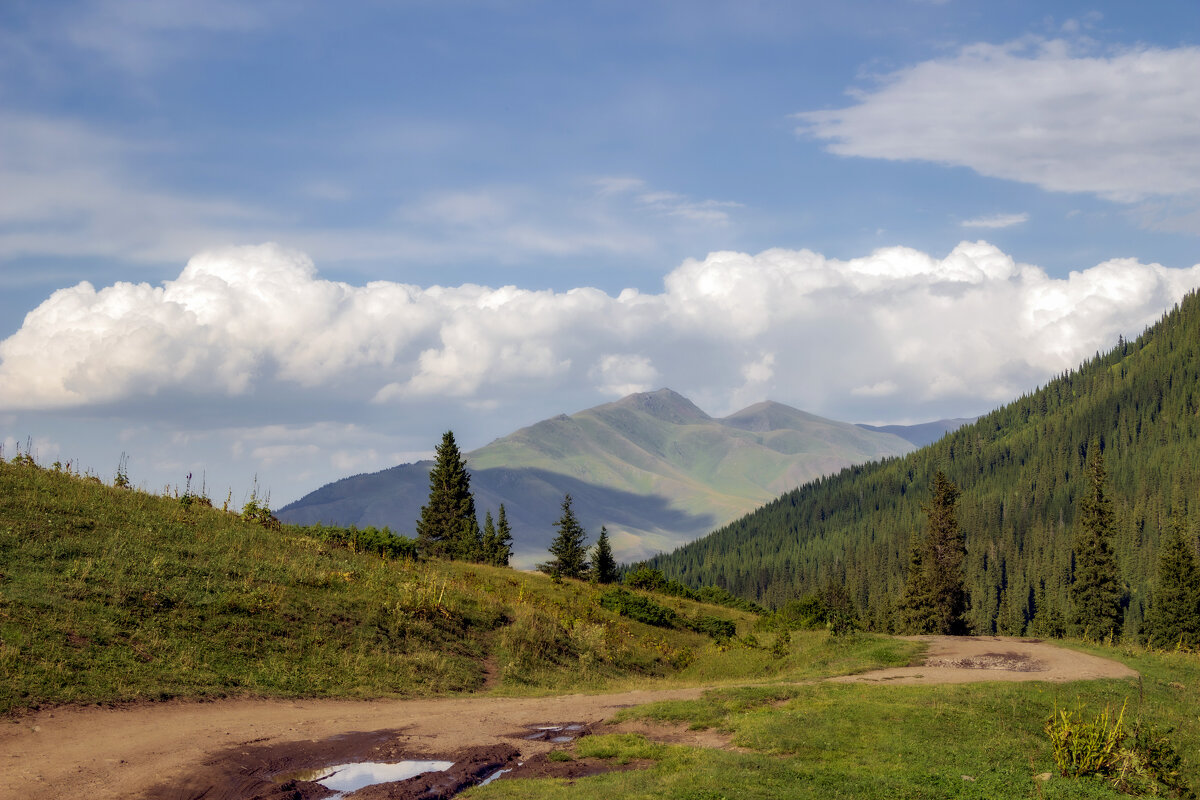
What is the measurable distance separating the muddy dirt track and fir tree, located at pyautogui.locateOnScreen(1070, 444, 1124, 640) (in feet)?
197

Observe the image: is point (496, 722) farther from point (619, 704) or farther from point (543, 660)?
point (543, 660)

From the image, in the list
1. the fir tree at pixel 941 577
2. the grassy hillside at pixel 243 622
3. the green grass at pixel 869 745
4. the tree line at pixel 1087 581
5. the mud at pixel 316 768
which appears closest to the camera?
the mud at pixel 316 768

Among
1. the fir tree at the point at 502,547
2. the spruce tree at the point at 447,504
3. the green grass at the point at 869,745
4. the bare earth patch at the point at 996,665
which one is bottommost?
the bare earth patch at the point at 996,665

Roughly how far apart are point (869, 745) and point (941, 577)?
54.7m

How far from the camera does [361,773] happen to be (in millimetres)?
14094

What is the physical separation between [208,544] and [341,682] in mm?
8849

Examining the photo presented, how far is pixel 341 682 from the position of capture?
2119 cm

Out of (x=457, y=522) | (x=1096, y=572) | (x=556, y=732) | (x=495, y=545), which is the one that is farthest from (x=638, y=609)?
(x=1096, y=572)

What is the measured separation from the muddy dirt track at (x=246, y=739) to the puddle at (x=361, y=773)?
1.38 feet

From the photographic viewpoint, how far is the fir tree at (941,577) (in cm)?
6500

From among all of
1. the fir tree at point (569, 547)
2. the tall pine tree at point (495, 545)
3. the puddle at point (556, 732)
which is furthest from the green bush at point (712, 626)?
the tall pine tree at point (495, 545)

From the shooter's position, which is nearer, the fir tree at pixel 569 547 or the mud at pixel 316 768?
the mud at pixel 316 768

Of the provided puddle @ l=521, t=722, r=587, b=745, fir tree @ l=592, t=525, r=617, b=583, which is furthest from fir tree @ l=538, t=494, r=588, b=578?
puddle @ l=521, t=722, r=587, b=745

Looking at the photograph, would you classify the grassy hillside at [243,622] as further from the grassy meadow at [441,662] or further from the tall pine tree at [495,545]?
the tall pine tree at [495,545]
